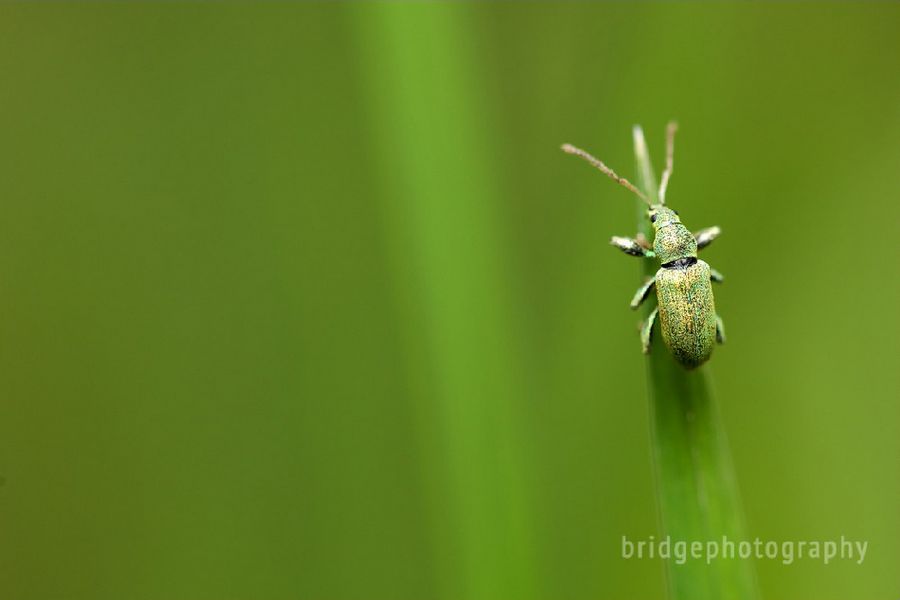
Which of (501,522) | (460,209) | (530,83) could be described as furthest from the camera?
(530,83)

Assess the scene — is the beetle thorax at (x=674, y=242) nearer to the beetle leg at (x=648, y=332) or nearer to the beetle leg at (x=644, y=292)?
the beetle leg at (x=644, y=292)

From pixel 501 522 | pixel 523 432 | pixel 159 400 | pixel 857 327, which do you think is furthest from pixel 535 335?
pixel 159 400

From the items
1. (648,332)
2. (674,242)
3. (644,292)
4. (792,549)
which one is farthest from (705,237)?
(792,549)

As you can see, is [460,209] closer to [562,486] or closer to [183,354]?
[562,486]

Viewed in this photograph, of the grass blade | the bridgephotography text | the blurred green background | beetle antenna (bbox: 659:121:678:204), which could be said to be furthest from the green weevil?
the bridgephotography text

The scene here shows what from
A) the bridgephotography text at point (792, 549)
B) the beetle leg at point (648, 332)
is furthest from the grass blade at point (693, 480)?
the bridgephotography text at point (792, 549)

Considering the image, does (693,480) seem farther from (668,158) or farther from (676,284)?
(668,158)

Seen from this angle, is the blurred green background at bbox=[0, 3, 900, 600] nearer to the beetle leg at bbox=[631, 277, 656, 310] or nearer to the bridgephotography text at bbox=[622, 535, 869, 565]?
the bridgephotography text at bbox=[622, 535, 869, 565]

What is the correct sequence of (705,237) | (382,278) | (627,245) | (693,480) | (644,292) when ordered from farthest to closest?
(382,278), (705,237), (627,245), (644,292), (693,480)
